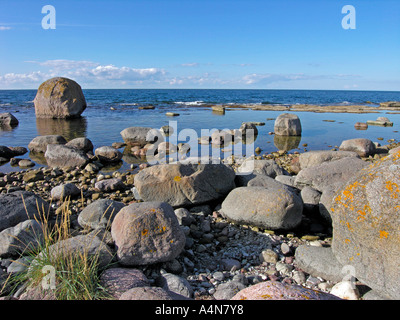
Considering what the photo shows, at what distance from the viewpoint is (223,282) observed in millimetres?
4168

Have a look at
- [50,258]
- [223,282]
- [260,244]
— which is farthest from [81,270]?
[260,244]

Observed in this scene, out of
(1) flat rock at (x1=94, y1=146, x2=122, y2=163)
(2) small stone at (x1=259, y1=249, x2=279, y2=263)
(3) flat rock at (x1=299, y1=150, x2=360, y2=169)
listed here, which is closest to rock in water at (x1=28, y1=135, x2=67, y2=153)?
(1) flat rock at (x1=94, y1=146, x2=122, y2=163)

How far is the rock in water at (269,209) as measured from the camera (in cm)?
553

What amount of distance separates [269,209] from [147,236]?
2.49 metres

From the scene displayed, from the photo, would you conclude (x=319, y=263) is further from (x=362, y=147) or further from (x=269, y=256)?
(x=362, y=147)

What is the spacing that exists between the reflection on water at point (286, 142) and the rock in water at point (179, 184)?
8436 millimetres

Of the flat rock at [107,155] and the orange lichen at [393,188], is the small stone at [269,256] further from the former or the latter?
the flat rock at [107,155]

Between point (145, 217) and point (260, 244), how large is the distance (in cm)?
225

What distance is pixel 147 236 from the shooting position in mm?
4367

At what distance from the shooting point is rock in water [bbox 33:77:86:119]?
2531 centimetres

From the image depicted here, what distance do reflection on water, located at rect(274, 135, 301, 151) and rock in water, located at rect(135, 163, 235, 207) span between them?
27.7 feet

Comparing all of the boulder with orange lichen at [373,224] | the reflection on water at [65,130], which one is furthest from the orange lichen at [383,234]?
the reflection on water at [65,130]

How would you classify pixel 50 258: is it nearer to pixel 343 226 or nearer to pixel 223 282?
pixel 223 282

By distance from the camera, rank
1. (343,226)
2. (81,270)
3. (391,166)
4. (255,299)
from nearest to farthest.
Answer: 1. (255,299)
2. (81,270)
3. (391,166)
4. (343,226)
